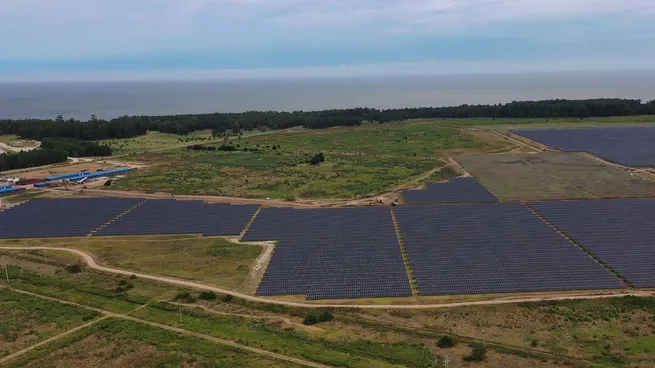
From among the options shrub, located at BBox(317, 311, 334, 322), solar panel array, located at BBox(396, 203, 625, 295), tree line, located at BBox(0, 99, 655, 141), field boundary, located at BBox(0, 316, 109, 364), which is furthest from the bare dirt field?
tree line, located at BBox(0, 99, 655, 141)

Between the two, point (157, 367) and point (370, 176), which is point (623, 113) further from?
point (157, 367)

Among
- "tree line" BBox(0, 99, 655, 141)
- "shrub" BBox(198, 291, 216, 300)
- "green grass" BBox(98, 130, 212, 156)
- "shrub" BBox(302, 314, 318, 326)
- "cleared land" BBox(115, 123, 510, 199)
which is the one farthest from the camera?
"tree line" BBox(0, 99, 655, 141)

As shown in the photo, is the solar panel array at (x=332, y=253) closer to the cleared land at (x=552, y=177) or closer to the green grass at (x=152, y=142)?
the cleared land at (x=552, y=177)

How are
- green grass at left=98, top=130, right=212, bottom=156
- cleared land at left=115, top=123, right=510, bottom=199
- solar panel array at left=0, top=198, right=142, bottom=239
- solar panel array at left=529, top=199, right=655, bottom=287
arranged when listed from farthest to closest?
green grass at left=98, top=130, right=212, bottom=156, cleared land at left=115, top=123, right=510, bottom=199, solar panel array at left=0, top=198, right=142, bottom=239, solar panel array at left=529, top=199, right=655, bottom=287

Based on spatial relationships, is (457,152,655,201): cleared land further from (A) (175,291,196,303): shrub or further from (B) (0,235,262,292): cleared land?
(A) (175,291,196,303): shrub

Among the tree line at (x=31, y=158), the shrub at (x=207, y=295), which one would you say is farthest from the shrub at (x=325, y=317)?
the tree line at (x=31, y=158)

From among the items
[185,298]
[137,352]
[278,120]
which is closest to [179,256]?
[185,298]
